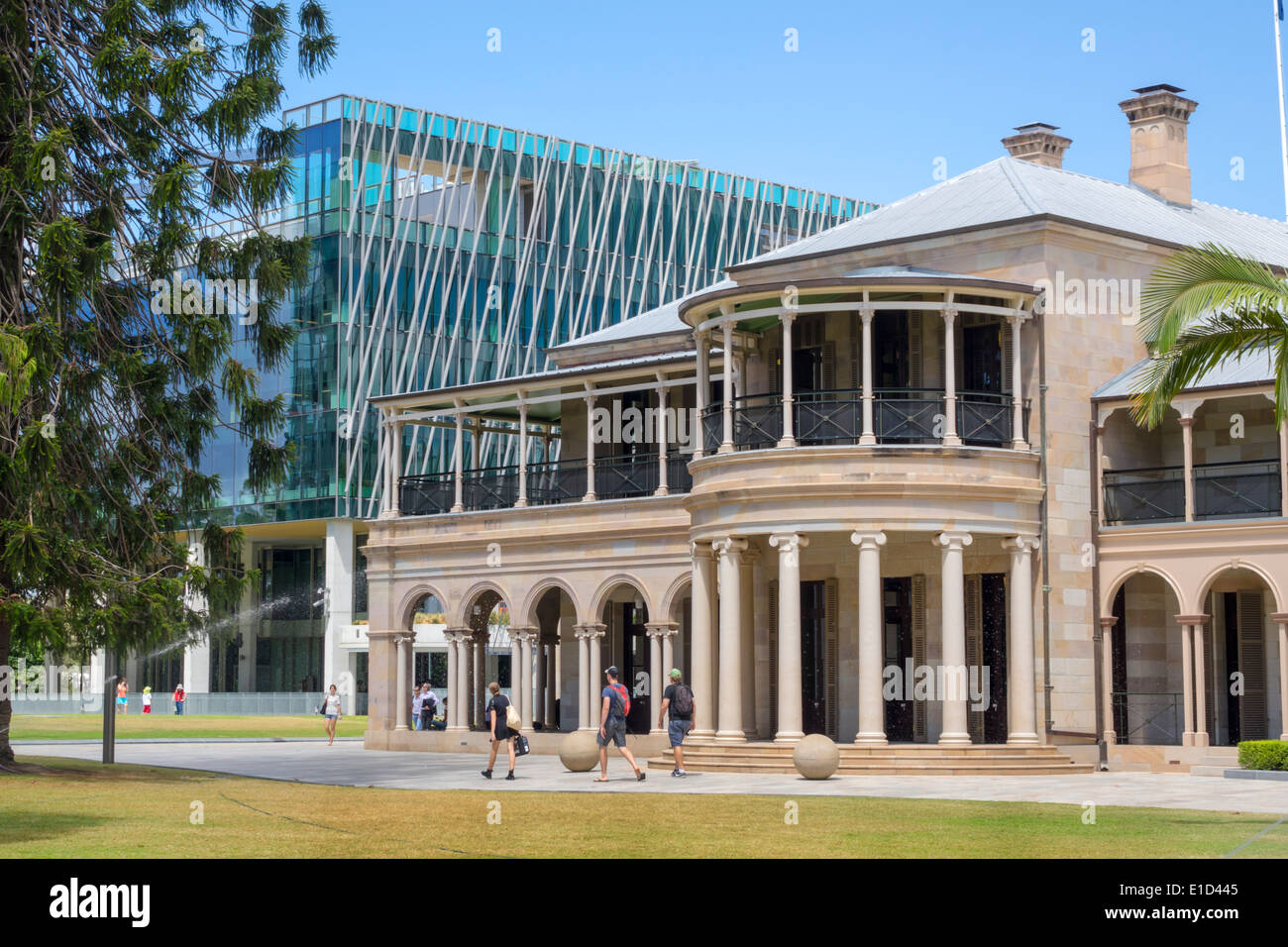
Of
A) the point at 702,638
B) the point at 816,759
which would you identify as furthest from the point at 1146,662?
the point at 816,759

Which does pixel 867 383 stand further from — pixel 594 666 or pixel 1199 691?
pixel 594 666

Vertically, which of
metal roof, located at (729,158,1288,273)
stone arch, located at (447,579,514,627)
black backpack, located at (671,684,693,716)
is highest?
metal roof, located at (729,158,1288,273)

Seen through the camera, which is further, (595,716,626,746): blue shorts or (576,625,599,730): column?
(576,625,599,730): column

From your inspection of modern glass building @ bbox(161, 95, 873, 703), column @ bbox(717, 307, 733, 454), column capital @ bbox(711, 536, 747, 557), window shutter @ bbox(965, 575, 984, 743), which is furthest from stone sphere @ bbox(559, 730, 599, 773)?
modern glass building @ bbox(161, 95, 873, 703)

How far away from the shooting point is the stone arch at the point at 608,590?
39.9 metres

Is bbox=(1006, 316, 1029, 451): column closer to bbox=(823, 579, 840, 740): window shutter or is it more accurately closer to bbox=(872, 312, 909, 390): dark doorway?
bbox=(872, 312, 909, 390): dark doorway

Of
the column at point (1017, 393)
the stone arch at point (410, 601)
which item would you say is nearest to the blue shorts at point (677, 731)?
the column at point (1017, 393)

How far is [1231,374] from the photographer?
33000mm

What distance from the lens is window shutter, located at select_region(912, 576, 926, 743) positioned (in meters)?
34.7

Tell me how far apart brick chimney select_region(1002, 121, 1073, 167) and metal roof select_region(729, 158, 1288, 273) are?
1.21 m

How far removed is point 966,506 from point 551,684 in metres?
18.3

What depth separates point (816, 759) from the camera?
2819cm

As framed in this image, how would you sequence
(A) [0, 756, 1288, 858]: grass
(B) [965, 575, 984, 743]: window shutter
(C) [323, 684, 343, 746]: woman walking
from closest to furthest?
1. (A) [0, 756, 1288, 858]: grass
2. (B) [965, 575, 984, 743]: window shutter
3. (C) [323, 684, 343, 746]: woman walking

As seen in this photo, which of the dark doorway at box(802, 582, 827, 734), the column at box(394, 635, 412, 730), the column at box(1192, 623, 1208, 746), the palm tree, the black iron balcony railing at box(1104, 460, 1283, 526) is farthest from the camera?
the column at box(394, 635, 412, 730)
